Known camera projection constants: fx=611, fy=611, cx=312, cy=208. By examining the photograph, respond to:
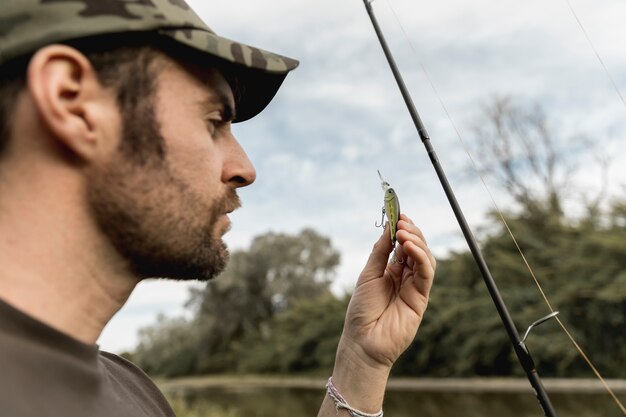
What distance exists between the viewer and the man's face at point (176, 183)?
98 cm

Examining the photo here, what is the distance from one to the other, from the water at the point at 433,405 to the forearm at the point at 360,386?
6.08 metres

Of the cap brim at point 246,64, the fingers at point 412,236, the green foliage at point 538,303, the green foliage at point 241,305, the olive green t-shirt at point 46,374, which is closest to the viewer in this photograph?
the olive green t-shirt at point 46,374

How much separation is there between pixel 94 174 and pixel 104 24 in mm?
233

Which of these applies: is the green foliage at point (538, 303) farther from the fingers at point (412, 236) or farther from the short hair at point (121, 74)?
the short hair at point (121, 74)

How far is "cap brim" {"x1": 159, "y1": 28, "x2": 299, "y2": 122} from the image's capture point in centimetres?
105

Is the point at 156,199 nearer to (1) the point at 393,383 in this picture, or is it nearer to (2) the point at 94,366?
(2) the point at 94,366

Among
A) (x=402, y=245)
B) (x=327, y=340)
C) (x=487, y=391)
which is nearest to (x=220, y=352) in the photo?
(x=327, y=340)

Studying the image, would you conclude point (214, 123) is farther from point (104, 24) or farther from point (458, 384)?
point (458, 384)

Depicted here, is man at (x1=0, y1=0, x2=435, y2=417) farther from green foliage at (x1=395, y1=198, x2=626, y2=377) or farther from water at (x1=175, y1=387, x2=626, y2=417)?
green foliage at (x1=395, y1=198, x2=626, y2=377)

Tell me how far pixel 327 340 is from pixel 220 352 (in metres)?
8.78

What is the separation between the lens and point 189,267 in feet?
3.60

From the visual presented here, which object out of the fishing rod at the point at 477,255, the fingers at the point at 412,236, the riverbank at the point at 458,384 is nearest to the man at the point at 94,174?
the fingers at the point at 412,236

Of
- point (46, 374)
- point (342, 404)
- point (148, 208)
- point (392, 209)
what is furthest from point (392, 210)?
point (46, 374)

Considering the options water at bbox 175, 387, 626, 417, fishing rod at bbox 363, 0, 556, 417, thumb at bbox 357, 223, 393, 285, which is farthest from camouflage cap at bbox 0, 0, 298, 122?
water at bbox 175, 387, 626, 417
